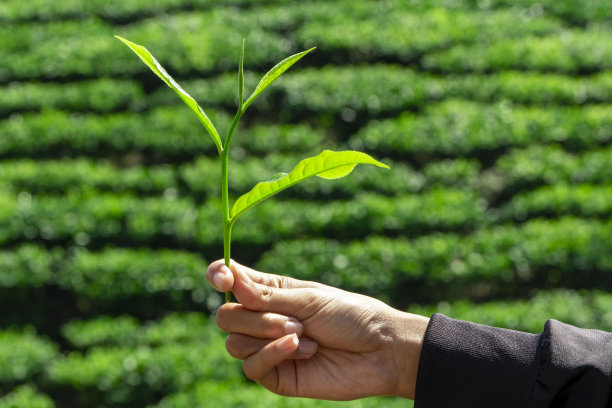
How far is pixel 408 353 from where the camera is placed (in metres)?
2.30

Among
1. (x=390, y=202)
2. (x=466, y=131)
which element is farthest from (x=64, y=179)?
(x=466, y=131)

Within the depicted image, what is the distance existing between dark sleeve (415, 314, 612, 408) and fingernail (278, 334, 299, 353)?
0.40m

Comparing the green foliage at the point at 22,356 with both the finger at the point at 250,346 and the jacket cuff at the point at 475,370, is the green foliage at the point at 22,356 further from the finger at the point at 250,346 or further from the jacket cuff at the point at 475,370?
the jacket cuff at the point at 475,370

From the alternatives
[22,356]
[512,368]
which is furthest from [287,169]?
[512,368]

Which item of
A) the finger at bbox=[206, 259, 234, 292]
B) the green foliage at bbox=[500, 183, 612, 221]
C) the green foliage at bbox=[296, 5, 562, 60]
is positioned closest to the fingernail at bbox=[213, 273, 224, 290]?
the finger at bbox=[206, 259, 234, 292]

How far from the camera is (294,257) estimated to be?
16.2ft

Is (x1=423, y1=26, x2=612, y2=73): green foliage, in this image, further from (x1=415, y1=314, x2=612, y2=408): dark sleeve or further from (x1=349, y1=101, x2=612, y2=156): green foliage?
(x1=415, y1=314, x2=612, y2=408): dark sleeve

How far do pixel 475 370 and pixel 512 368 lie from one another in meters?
0.11

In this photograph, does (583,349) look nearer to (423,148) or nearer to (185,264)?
(185,264)

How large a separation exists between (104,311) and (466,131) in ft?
10.8

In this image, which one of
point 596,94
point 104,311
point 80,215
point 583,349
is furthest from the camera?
point 596,94

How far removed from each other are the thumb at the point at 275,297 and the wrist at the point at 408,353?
296 millimetres

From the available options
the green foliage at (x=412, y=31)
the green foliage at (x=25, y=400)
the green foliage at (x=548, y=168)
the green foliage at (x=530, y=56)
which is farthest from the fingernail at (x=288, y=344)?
the green foliage at (x=412, y=31)

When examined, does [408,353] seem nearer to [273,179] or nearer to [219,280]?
[219,280]
